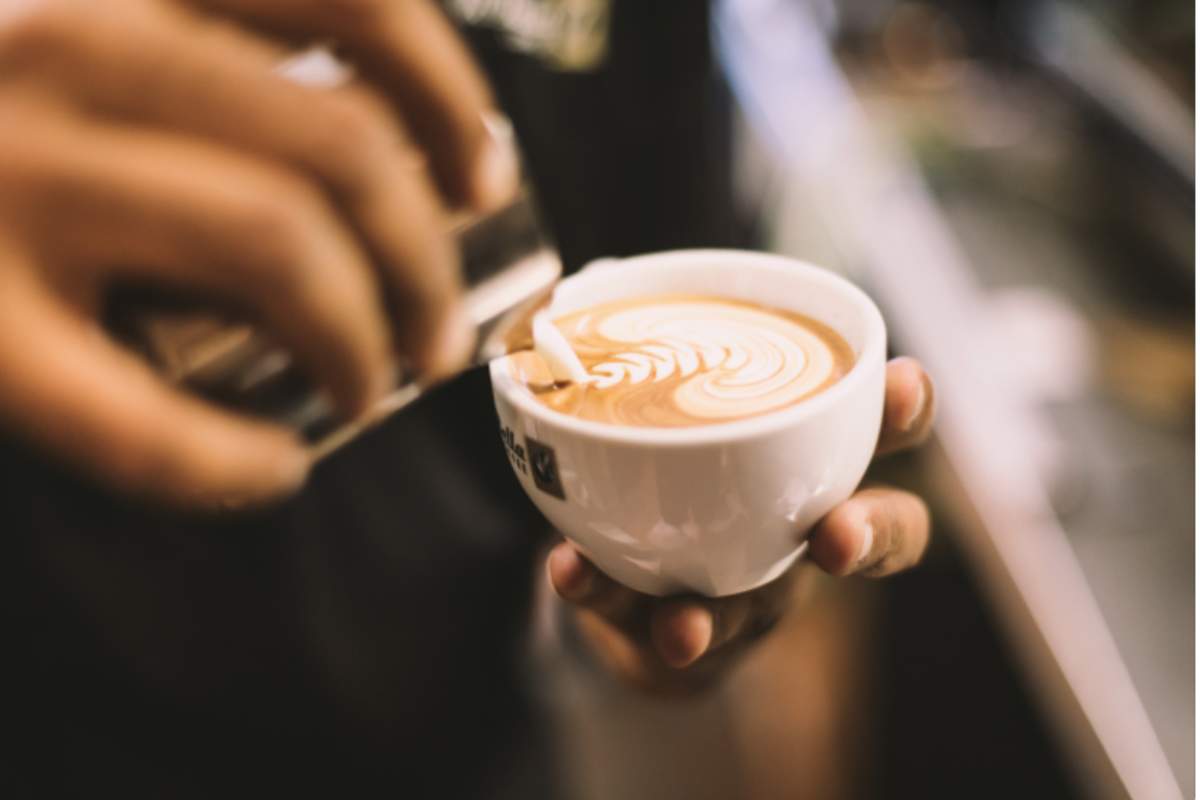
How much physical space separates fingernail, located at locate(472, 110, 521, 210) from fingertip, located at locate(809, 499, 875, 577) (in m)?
0.22

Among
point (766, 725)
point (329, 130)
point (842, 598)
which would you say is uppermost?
point (329, 130)

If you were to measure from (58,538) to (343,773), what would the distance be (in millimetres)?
416

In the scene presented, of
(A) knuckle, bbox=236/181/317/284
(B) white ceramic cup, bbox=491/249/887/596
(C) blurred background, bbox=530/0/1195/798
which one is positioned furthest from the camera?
(C) blurred background, bbox=530/0/1195/798

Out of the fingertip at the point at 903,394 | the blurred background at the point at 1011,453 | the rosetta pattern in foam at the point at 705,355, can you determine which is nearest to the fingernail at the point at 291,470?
the rosetta pattern in foam at the point at 705,355

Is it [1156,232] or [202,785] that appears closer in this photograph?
[202,785]

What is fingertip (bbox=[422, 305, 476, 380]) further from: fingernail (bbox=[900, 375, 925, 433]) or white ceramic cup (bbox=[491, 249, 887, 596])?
fingernail (bbox=[900, 375, 925, 433])

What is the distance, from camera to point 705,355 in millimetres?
505

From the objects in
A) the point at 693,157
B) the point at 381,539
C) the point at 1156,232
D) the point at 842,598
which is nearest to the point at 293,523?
the point at 381,539

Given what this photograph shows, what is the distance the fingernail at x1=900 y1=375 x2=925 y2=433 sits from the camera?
48 centimetres

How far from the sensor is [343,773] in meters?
1.04

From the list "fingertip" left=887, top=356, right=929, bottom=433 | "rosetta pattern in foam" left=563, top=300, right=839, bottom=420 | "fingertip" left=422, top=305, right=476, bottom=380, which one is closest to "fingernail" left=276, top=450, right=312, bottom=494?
"fingertip" left=422, top=305, right=476, bottom=380

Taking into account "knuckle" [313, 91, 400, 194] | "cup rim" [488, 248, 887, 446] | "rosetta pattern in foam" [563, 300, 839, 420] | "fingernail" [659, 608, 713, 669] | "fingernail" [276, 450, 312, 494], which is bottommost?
"fingernail" [659, 608, 713, 669]

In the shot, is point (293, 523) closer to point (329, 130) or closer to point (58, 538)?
point (58, 538)

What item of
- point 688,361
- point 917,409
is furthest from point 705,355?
point 917,409
